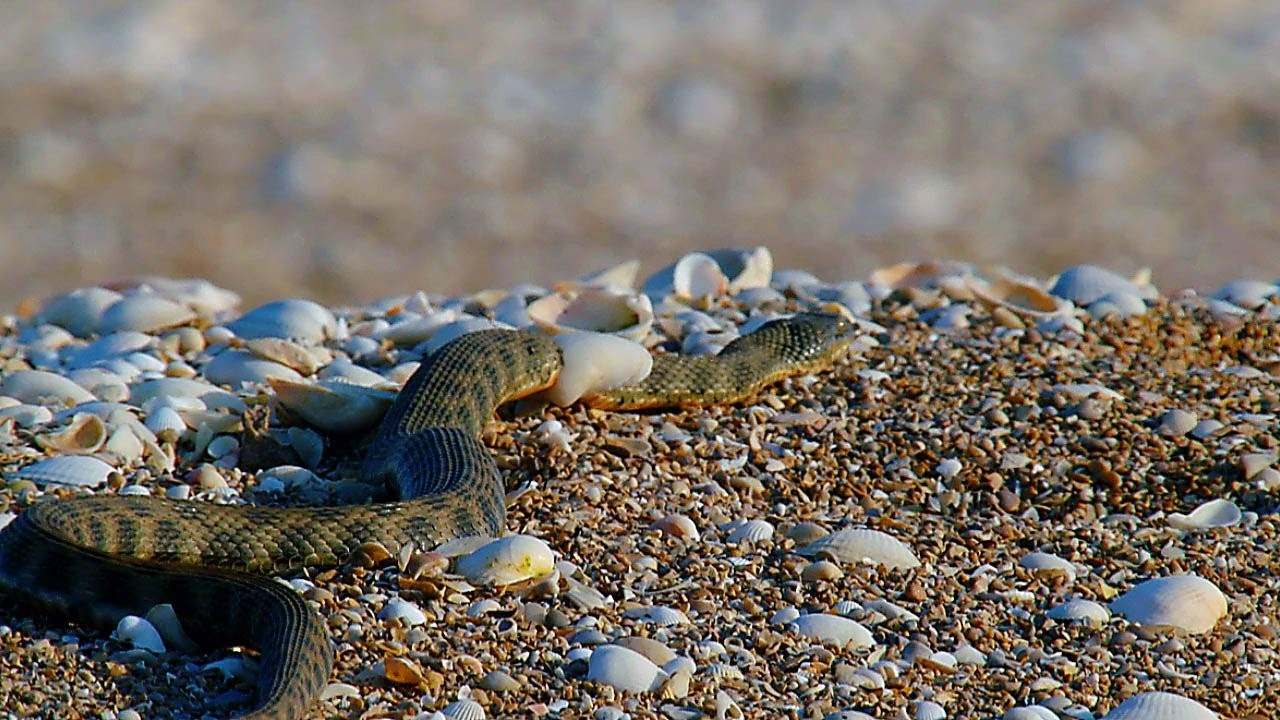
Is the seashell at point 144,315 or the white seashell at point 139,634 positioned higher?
the seashell at point 144,315

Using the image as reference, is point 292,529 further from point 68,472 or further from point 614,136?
point 614,136

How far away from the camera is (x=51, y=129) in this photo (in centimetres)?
1595

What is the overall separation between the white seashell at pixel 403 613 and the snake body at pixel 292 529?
0.24 meters

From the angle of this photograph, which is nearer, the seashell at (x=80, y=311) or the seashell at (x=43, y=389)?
the seashell at (x=43, y=389)

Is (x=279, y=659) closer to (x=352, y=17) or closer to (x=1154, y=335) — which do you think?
(x=1154, y=335)

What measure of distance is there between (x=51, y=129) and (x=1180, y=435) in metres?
12.7

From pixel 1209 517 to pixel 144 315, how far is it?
3738 mm

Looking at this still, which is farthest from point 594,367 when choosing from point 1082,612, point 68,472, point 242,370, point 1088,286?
point 1088,286

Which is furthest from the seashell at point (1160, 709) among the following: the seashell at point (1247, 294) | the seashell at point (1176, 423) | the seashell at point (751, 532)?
the seashell at point (1247, 294)

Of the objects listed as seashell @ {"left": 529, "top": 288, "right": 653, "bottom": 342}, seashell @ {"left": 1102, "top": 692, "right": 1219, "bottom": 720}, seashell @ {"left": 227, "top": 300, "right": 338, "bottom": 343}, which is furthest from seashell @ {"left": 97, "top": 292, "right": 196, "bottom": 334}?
seashell @ {"left": 1102, "top": 692, "right": 1219, "bottom": 720}

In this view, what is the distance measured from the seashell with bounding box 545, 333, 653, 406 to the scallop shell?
538mm

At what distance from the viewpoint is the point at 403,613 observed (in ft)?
13.4

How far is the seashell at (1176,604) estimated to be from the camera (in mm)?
4352

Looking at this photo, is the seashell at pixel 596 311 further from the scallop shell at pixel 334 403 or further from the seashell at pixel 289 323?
the scallop shell at pixel 334 403
